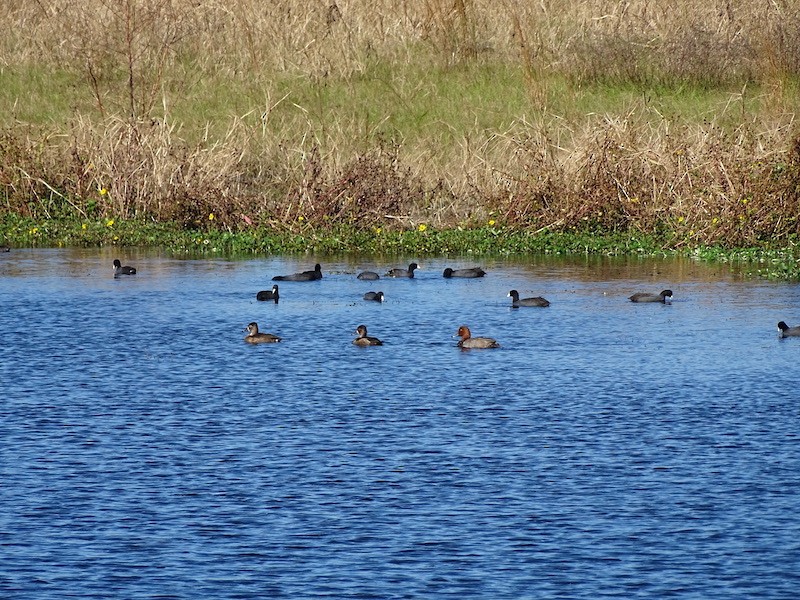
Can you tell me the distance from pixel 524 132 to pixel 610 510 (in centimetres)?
2281

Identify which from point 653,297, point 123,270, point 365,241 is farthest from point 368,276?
point 365,241

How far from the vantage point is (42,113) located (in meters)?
41.0

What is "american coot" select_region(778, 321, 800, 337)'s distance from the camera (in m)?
19.6

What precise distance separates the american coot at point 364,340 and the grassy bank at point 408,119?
1059 cm

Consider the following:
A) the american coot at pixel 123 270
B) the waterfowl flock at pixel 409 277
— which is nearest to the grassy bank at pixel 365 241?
the waterfowl flock at pixel 409 277

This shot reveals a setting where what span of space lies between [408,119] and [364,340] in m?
21.2

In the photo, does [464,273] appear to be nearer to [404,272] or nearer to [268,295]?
[404,272]

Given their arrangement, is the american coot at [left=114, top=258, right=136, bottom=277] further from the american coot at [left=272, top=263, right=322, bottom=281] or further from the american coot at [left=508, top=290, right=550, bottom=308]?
the american coot at [left=508, top=290, right=550, bottom=308]

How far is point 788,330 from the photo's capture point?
1972 centimetres

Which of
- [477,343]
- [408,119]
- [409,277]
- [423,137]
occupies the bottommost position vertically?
[477,343]

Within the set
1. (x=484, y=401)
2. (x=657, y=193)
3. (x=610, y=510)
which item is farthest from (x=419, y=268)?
(x=610, y=510)

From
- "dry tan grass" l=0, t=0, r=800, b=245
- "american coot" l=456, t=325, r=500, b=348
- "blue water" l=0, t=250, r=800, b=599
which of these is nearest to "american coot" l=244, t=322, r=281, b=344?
"blue water" l=0, t=250, r=800, b=599

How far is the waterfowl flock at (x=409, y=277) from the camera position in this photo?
1953 centimetres

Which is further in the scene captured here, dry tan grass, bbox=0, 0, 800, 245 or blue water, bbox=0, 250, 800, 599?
dry tan grass, bbox=0, 0, 800, 245
